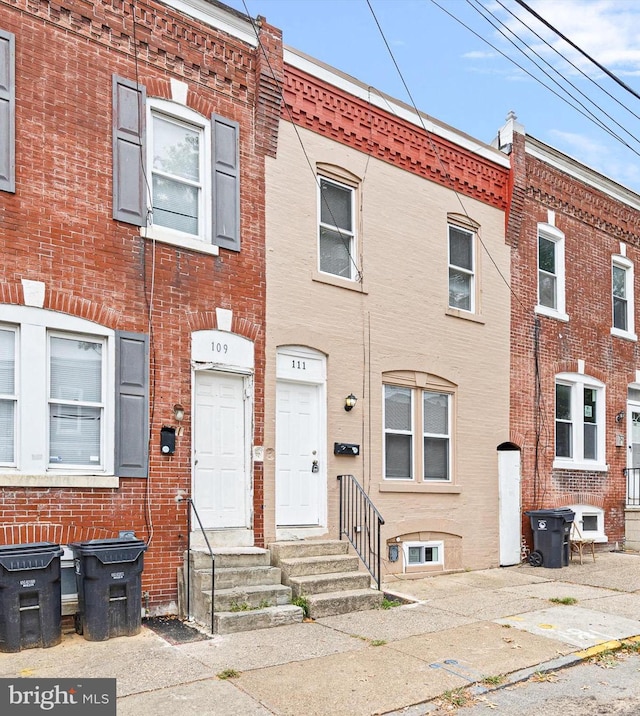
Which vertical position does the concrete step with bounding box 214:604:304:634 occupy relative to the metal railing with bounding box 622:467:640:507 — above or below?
below

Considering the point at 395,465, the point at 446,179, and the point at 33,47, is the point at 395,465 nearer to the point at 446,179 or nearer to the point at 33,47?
the point at 446,179

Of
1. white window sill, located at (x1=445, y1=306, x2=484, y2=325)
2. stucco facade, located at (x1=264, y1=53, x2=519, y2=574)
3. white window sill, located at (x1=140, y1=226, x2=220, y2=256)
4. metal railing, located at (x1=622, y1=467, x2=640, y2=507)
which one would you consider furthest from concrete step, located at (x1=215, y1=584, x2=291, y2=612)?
metal railing, located at (x1=622, y1=467, x2=640, y2=507)

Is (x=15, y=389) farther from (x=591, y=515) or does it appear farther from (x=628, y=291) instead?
(x=628, y=291)

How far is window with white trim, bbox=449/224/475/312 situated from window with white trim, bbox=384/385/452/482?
1709 mm

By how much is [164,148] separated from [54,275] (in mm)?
2348

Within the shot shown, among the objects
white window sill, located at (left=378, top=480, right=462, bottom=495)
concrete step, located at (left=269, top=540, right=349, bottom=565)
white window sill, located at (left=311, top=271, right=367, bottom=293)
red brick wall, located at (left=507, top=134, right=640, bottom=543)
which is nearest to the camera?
concrete step, located at (left=269, top=540, right=349, bottom=565)

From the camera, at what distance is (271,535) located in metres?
10.2

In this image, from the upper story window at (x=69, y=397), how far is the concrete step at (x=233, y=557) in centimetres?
118

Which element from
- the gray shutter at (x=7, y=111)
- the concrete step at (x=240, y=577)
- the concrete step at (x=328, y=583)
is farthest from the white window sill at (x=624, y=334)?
the gray shutter at (x=7, y=111)

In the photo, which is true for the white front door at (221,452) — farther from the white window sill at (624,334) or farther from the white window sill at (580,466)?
the white window sill at (624,334)

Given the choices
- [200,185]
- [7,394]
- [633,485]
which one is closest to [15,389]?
[7,394]

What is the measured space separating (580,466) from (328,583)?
25.4 ft

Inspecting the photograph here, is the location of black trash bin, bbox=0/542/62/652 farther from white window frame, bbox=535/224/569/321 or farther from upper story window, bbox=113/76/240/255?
white window frame, bbox=535/224/569/321

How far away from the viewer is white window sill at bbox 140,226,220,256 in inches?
370
